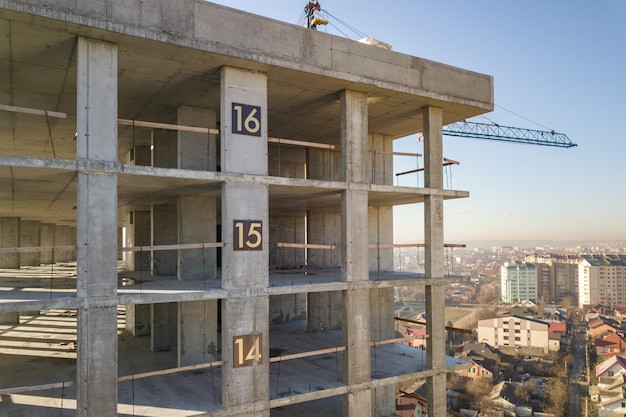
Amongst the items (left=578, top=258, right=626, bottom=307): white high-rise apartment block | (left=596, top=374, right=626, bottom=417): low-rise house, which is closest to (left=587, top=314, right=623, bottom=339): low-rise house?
(left=596, top=374, right=626, bottom=417): low-rise house

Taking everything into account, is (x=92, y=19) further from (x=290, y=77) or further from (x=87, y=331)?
(x=87, y=331)

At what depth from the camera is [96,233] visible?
9.65 metres

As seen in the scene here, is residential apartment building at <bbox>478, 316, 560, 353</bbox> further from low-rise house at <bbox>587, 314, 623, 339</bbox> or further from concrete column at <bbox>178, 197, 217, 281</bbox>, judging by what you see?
concrete column at <bbox>178, 197, 217, 281</bbox>

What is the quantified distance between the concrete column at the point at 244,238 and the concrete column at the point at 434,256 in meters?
6.04

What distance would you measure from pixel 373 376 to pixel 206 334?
544cm

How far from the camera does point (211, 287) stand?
11922 millimetres

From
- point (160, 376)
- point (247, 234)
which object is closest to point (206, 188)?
point (247, 234)

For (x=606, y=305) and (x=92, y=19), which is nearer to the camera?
(x=92, y=19)

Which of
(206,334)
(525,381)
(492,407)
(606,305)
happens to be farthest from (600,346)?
(206,334)

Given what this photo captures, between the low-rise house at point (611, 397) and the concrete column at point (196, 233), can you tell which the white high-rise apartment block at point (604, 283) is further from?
the concrete column at point (196, 233)

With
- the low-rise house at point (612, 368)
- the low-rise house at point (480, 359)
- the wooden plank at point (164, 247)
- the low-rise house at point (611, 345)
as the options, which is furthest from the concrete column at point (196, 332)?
the low-rise house at point (611, 345)

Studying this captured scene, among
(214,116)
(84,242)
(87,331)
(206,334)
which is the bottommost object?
(206,334)

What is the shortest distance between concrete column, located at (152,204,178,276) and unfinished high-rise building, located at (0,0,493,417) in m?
0.06

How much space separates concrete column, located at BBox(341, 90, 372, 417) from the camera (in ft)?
42.9
